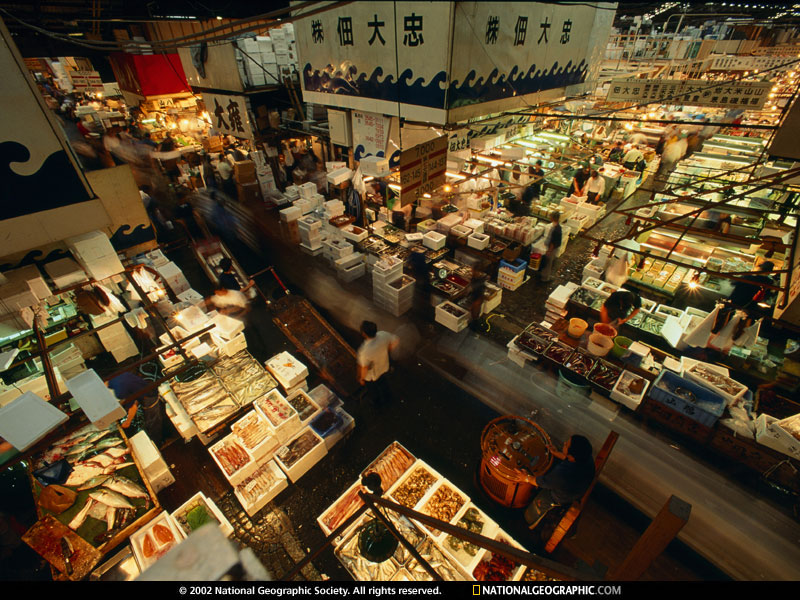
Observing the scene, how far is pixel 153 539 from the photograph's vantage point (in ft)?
14.8

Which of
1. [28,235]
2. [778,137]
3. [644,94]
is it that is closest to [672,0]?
[778,137]

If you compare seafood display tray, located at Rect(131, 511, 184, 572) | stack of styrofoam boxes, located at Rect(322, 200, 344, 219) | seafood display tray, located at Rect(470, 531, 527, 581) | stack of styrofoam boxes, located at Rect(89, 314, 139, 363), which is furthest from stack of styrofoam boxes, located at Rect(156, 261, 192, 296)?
seafood display tray, located at Rect(470, 531, 527, 581)

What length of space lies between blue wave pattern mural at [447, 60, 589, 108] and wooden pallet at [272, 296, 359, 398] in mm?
5177

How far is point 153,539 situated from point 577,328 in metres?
7.87

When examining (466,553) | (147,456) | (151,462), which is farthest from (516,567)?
(147,456)

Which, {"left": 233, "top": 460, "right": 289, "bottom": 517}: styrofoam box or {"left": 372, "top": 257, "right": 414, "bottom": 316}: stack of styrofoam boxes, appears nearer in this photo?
{"left": 233, "top": 460, "right": 289, "bottom": 517}: styrofoam box

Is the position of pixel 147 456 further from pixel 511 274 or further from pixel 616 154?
pixel 616 154

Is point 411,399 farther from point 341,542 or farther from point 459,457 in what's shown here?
point 341,542

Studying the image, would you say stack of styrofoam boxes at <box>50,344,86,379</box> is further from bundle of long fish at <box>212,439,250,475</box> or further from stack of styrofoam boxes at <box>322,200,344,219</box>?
stack of styrofoam boxes at <box>322,200,344,219</box>

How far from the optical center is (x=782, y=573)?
447cm

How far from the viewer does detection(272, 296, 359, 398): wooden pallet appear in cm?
723

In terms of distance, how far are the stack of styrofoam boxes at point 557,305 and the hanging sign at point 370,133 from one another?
5.15 meters

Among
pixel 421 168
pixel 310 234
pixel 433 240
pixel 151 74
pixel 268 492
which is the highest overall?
pixel 151 74

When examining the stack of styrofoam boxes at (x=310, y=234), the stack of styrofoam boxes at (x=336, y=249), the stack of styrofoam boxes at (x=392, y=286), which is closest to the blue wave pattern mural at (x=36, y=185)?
the stack of styrofoam boxes at (x=392, y=286)
